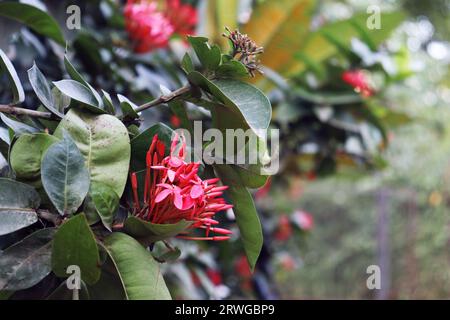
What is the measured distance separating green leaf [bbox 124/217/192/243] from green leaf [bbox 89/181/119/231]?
2 centimetres

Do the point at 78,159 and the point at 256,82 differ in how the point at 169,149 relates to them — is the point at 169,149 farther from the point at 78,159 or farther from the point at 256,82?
the point at 256,82

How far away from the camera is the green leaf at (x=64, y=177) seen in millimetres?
599

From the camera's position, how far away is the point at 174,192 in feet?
1.91

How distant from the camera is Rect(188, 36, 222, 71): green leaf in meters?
0.67

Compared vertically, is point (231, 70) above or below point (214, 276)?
above

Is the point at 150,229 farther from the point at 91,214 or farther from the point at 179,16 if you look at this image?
the point at 179,16

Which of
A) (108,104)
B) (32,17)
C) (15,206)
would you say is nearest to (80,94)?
(108,104)

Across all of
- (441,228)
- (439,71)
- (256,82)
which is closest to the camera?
(256,82)

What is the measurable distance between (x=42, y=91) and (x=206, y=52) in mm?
200

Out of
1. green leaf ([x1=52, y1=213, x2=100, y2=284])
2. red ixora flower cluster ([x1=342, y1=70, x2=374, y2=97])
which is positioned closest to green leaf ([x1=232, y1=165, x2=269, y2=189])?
green leaf ([x1=52, y1=213, x2=100, y2=284])

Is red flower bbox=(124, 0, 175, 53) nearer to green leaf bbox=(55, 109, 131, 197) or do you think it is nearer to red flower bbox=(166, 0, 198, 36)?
red flower bbox=(166, 0, 198, 36)

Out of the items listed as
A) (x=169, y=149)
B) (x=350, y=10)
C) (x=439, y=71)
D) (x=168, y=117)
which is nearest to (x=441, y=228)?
(x=439, y=71)
